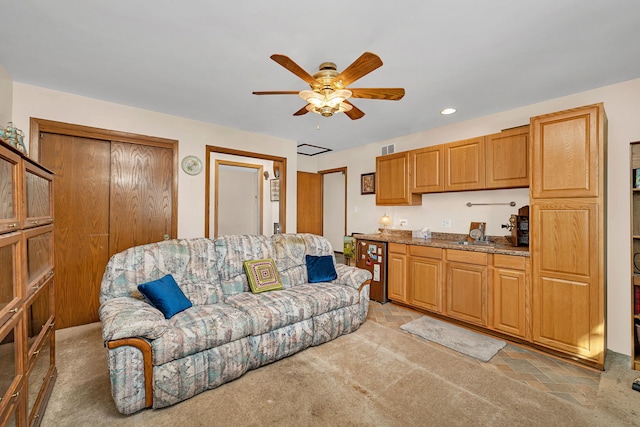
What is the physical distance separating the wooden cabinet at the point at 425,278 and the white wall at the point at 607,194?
0.68 m

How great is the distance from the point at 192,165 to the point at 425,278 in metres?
3.29

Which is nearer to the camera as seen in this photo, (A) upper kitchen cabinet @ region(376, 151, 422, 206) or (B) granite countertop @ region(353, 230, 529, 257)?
(B) granite countertop @ region(353, 230, 529, 257)

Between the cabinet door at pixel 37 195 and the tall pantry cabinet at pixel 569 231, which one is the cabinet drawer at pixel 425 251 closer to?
the tall pantry cabinet at pixel 569 231

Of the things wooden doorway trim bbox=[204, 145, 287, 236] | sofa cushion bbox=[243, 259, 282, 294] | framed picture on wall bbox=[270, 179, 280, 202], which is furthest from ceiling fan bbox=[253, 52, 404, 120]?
framed picture on wall bbox=[270, 179, 280, 202]

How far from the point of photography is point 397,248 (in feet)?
12.2

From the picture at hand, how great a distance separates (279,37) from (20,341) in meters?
2.28

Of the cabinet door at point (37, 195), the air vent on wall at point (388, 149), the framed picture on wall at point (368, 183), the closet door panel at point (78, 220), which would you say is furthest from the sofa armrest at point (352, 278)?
the closet door panel at point (78, 220)

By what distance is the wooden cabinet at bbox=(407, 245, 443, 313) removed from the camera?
330 cm

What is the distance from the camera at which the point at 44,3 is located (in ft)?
5.38

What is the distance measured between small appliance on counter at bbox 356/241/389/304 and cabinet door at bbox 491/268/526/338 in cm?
132

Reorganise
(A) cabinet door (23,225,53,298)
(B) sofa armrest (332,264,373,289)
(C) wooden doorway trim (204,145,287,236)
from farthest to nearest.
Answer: (C) wooden doorway trim (204,145,287,236), (B) sofa armrest (332,264,373,289), (A) cabinet door (23,225,53,298)

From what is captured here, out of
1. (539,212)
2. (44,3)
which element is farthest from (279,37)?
(539,212)

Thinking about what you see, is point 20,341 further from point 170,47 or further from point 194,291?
point 170,47

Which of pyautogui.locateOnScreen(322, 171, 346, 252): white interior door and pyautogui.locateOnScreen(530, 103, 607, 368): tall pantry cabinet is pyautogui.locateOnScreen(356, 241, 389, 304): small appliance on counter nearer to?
pyautogui.locateOnScreen(530, 103, 607, 368): tall pantry cabinet
